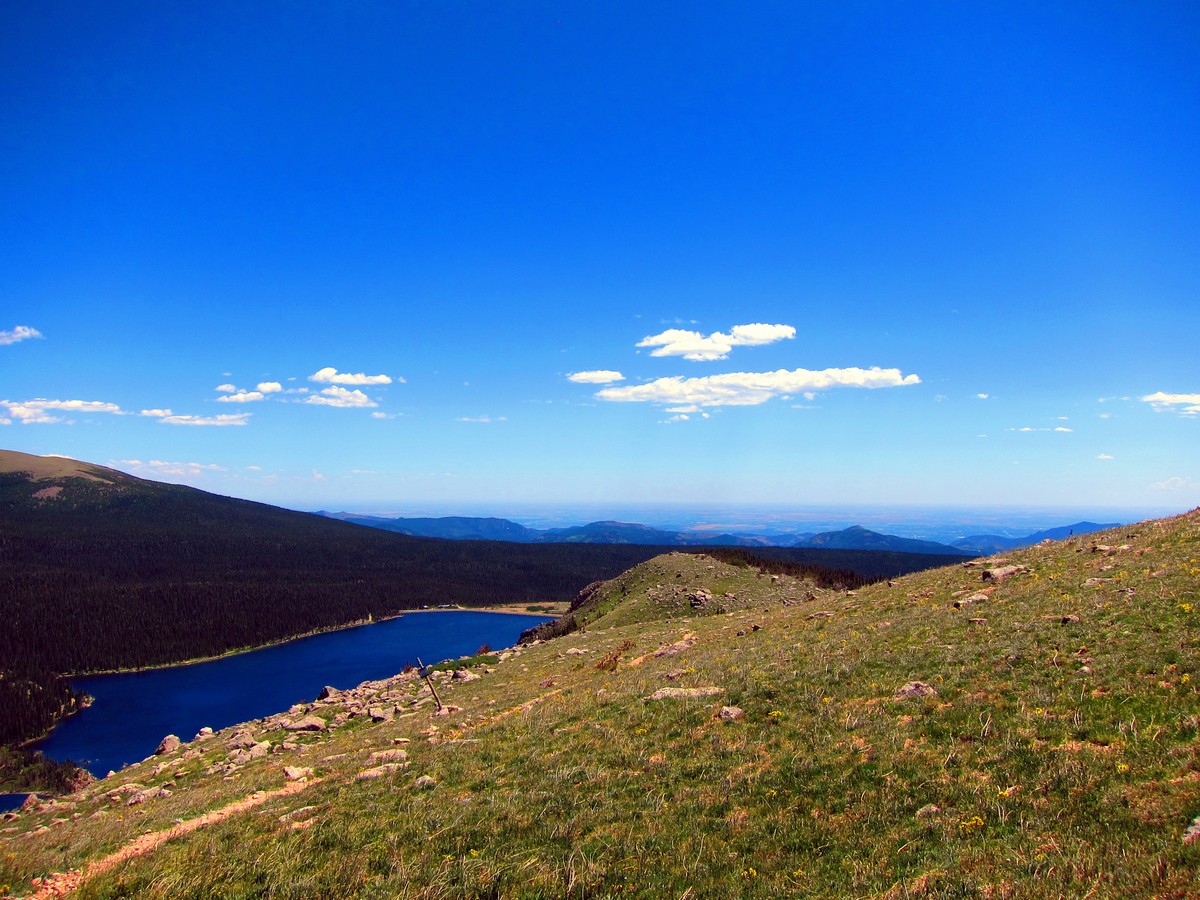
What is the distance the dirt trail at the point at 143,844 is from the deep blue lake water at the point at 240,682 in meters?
77.5

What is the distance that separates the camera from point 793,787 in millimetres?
12062

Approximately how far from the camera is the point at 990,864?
8539 millimetres

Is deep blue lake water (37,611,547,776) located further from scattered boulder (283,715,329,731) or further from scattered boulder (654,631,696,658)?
scattered boulder (654,631,696,658)

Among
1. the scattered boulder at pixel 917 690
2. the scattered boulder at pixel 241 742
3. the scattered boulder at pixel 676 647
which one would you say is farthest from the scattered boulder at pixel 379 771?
the scattered boulder at pixel 676 647

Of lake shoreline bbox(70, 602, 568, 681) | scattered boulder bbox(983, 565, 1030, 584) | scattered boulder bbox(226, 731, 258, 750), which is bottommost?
lake shoreline bbox(70, 602, 568, 681)

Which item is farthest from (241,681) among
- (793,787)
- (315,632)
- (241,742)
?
(793,787)

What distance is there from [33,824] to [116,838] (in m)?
13.9

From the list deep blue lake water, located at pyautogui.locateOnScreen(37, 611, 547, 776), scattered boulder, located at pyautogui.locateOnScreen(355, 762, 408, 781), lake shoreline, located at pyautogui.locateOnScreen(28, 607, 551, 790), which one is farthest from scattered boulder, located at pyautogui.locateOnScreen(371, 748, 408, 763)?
deep blue lake water, located at pyautogui.locateOnScreen(37, 611, 547, 776)

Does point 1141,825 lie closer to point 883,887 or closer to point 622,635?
point 883,887

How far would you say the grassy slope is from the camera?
9.18 m

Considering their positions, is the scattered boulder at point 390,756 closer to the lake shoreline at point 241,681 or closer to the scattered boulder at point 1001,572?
the scattered boulder at point 1001,572

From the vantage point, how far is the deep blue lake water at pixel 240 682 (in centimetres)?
8444

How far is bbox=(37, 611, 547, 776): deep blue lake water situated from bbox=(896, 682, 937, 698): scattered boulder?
9308 cm

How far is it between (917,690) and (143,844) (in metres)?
20.3
